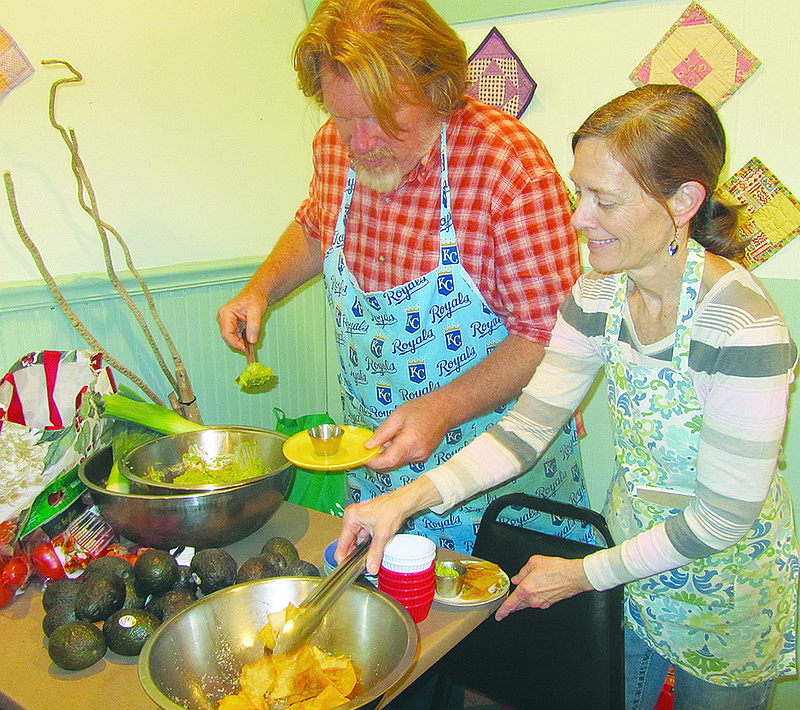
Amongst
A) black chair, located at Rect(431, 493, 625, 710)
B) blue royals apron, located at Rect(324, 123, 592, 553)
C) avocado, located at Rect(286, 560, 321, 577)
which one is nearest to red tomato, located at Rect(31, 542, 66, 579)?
avocado, located at Rect(286, 560, 321, 577)

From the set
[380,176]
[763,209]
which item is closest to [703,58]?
[763,209]

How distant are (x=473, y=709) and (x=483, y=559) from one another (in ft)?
3.08

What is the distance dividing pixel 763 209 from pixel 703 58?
0.44 m

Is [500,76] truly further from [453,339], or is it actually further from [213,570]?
[213,570]

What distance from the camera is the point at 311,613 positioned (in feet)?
3.48

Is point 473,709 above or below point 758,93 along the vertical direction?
below

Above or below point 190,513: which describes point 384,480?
below

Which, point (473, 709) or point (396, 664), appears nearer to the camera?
point (396, 664)

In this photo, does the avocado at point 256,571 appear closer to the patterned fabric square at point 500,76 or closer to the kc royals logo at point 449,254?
the kc royals logo at point 449,254

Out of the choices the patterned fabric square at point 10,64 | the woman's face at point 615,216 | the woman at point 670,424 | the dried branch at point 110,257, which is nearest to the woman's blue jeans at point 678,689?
the woman at point 670,424

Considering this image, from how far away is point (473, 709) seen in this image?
7.23 feet

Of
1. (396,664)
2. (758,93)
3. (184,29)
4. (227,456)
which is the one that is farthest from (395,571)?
(184,29)

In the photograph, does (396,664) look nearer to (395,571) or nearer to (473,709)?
(395,571)

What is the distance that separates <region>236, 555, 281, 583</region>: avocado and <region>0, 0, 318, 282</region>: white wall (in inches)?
48.3
